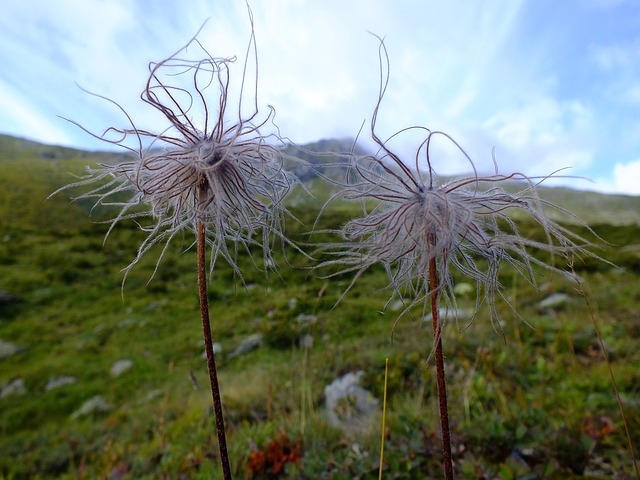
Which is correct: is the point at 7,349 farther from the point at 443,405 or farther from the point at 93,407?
the point at 443,405

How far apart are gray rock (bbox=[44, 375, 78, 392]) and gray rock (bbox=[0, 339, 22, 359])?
9.71 feet

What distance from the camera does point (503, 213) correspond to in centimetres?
198

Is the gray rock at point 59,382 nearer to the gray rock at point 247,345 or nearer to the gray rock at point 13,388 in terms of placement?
the gray rock at point 13,388

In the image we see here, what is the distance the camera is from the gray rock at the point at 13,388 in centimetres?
1065

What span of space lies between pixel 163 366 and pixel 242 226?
10.8 metres

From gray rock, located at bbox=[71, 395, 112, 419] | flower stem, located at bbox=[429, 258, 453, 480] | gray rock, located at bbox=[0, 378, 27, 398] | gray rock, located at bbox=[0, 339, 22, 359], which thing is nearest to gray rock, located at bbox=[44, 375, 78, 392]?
gray rock, located at bbox=[0, 378, 27, 398]

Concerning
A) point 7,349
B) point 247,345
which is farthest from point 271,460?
point 7,349

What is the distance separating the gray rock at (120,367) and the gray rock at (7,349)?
14.1 feet

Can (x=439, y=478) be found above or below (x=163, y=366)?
above

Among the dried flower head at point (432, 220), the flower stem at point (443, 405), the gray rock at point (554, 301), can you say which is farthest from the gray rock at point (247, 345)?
the flower stem at point (443, 405)

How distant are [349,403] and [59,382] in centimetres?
1015

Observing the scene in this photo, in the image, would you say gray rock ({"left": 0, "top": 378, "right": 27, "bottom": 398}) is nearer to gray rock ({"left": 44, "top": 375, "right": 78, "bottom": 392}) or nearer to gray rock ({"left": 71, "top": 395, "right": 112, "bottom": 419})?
gray rock ({"left": 44, "top": 375, "right": 78, "bottom": 392})

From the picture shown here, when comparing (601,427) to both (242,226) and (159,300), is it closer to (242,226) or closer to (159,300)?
(242,226)

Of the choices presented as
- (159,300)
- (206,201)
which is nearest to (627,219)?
(159,300)
